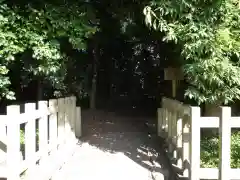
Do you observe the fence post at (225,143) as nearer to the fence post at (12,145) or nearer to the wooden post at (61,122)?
the fence post at (12,145)

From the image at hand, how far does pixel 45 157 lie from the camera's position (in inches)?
204

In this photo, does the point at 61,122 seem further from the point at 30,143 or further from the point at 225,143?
the point at 225,143

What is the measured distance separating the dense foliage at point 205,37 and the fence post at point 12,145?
2715 millimetres

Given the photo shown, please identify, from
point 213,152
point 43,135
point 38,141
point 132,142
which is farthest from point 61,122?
point 213,152

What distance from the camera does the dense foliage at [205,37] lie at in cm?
539

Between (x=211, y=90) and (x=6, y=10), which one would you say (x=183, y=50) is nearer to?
(x=211, y=90)

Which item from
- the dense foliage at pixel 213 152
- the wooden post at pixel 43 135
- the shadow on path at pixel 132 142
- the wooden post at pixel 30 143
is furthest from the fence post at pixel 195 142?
the wooden post at pixel 43 135

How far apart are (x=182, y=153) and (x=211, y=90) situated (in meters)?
1.17

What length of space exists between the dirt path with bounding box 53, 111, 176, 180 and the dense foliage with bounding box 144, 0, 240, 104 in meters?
1.63

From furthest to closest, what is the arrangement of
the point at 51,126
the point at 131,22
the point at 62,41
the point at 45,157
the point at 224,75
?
the point at 131,22
the point at 62,41
the point at 51,126
the point at 224,75
the point at 45,157

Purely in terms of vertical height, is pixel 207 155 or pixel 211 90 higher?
pixel 211 90

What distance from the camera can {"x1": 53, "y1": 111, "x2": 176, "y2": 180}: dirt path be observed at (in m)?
5.84

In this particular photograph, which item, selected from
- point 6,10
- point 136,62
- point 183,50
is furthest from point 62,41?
point 136,62

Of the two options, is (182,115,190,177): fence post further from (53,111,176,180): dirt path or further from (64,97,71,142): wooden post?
(64,97,71,142): wooden post
